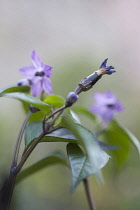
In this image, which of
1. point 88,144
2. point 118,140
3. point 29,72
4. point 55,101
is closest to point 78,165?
point 88,144

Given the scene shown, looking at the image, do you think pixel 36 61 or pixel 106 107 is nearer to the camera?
pixel 36 61

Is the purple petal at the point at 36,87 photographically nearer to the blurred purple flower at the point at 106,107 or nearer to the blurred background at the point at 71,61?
the blurred purple flower at the point at 106,107

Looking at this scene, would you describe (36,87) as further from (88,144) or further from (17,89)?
(88,144)

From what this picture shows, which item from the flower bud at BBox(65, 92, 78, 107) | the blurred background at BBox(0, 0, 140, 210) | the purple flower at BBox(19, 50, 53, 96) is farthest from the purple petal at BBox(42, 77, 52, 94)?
the blurred background at BBox(0, 0, 140, 210)

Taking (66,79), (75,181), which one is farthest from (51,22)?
(75,181)

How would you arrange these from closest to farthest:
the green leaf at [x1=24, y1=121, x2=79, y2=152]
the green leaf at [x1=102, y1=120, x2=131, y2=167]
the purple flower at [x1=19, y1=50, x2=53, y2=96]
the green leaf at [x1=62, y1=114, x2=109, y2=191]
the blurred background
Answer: the green leaf at [x1=62, y1=114, x2=109, y2=191] < the green leaf at [x1=24, y1=121, x2=79, y2=152] < the purple flower at [x1=19, y1=50, x2=53, y2=96] < the green leaf at [x1=102, y1=120, x2=131, y2=167] < the blurred background

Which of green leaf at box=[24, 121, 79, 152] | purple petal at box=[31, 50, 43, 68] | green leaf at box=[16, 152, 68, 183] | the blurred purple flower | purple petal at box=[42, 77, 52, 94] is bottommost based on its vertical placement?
green leaf at box=[16, 152, 68, 183]

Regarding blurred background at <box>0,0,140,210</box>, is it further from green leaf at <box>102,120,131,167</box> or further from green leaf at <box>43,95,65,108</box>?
green leaf at <box>43,95,65,108</box>

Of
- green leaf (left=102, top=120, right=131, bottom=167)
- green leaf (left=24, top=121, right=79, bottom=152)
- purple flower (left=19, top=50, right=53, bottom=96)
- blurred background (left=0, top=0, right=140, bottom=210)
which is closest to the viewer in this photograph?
green leaf (left=24, top=121, right=79, bottom=152)
